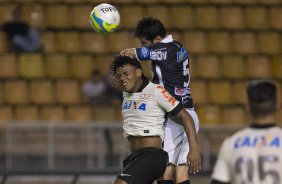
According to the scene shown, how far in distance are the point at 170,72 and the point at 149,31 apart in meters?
0.40

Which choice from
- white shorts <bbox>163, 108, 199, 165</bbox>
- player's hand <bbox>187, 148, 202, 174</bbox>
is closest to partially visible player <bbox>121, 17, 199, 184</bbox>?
white shorts <bbox>163, 108, 199, 165</bbox>

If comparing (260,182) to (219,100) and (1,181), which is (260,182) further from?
(219,100)

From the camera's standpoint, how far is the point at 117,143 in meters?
12.7

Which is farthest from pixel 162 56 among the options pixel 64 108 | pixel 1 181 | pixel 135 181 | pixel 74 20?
pixel 74 20

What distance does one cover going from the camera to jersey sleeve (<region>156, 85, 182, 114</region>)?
784 cm

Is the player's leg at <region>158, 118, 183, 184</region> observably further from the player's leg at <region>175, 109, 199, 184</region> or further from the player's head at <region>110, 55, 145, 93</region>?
the player's head at <region>110, 55, 145, 93</region>

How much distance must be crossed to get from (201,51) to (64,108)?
2.72 m

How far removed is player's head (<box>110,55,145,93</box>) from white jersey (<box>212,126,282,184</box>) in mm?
2708

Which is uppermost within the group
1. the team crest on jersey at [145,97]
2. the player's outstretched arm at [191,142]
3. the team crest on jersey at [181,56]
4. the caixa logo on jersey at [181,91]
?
the team crest on jersey at [181,56]

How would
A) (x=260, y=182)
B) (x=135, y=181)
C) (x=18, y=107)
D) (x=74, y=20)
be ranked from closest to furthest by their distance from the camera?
1. (x=260, y=182)
2. (x=135, y=181)
3. (x=18, y=107)
4. (x=74, y=20)

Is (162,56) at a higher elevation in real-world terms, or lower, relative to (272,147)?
higher

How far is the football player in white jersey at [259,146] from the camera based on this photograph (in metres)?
5.20

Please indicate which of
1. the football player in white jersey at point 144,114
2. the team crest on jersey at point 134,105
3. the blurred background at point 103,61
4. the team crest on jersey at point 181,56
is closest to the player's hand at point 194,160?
the football player in white jersey at point 144,114

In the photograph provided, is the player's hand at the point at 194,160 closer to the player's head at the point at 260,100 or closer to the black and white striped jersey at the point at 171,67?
the black and white striped jersey at the point at 171,67
